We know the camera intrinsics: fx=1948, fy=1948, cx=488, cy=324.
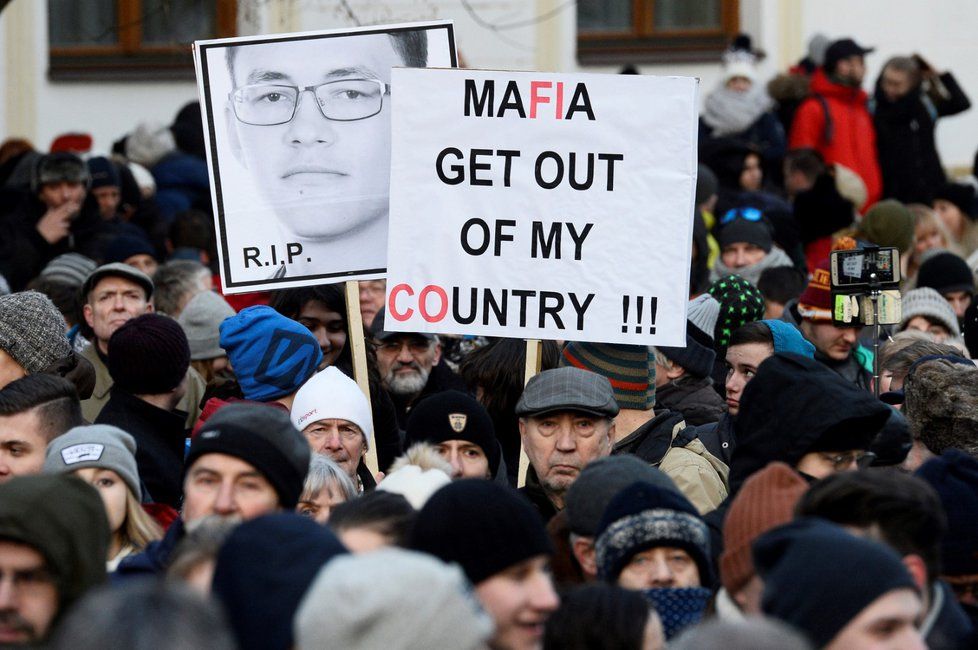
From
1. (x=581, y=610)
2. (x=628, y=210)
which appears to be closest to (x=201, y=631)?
(x=581, y=610)

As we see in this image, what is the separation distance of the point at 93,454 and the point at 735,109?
30.7 ft

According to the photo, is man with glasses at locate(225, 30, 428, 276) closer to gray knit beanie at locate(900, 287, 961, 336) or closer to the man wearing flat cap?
the man wearing flat cap

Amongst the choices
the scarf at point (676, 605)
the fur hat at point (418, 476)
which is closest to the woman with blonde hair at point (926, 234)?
the fur hat at point (418, 476)

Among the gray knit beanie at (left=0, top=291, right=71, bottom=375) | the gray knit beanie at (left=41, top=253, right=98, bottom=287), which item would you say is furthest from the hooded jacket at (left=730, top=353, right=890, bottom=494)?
the gray knit beanie at (left=41, top=253, right=98, bottom=287)

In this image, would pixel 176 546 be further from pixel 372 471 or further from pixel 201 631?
pixel 372 471

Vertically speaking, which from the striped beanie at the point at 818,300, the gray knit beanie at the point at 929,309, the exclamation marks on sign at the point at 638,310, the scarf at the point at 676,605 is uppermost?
the exclamation marks on sign at the point at 638,310

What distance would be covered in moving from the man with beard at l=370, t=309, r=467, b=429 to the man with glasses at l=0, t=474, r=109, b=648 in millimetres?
4146

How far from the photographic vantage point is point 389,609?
11.8ft

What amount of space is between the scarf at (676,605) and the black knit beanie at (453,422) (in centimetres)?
185

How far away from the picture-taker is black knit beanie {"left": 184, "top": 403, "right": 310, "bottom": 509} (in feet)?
16.5

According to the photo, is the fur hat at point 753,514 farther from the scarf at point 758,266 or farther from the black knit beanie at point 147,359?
the scarf at point 758,266

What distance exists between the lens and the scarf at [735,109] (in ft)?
47.1

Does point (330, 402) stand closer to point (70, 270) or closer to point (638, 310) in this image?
point (638, 310)

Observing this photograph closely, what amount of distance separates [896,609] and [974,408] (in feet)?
7.48
